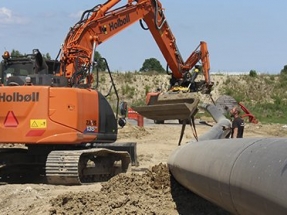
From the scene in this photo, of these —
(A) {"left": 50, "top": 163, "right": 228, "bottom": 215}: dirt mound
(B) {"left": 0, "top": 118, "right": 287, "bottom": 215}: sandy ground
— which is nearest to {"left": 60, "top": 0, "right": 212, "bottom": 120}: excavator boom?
(B) {"left": 0, "top": 118, "right": 287, "bottom": 215}: sandy ground

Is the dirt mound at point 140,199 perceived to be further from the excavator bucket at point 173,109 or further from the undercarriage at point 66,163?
the excavator bucket at point 173,109

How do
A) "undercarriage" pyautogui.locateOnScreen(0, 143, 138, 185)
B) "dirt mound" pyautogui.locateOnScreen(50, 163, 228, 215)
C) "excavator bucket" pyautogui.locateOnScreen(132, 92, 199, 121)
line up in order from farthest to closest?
"excavator bucket" pyautogui.locateOnScreen(132, 92, 199, 121), "undercarriage" pyautogui.locateOnScreen(0, 143, 138, 185), "dirt mound" pyautogui.locateOnScreen(50, 163, 228, 215)

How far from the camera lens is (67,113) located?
424 inches

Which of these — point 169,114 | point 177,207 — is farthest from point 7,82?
point 177,207

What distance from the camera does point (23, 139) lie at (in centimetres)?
1062

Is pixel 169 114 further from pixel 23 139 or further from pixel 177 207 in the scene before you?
pixel 177 207

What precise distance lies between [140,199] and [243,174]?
2.66 metres

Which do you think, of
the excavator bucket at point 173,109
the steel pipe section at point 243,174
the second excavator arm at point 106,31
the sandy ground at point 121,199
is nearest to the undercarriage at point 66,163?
the sandy ground at point 121,199

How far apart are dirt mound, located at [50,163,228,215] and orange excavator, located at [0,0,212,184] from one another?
2.80 m

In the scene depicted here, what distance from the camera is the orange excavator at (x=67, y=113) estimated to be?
1066cm

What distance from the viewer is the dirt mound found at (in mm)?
6824

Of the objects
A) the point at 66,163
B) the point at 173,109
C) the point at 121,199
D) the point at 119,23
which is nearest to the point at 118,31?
the point at 119,23

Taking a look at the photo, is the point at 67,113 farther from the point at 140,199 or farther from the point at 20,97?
the point at 140,199

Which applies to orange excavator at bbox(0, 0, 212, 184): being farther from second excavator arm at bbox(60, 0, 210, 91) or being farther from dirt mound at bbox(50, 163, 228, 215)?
dirt mound at bbox(50, 163, 228, 215)
